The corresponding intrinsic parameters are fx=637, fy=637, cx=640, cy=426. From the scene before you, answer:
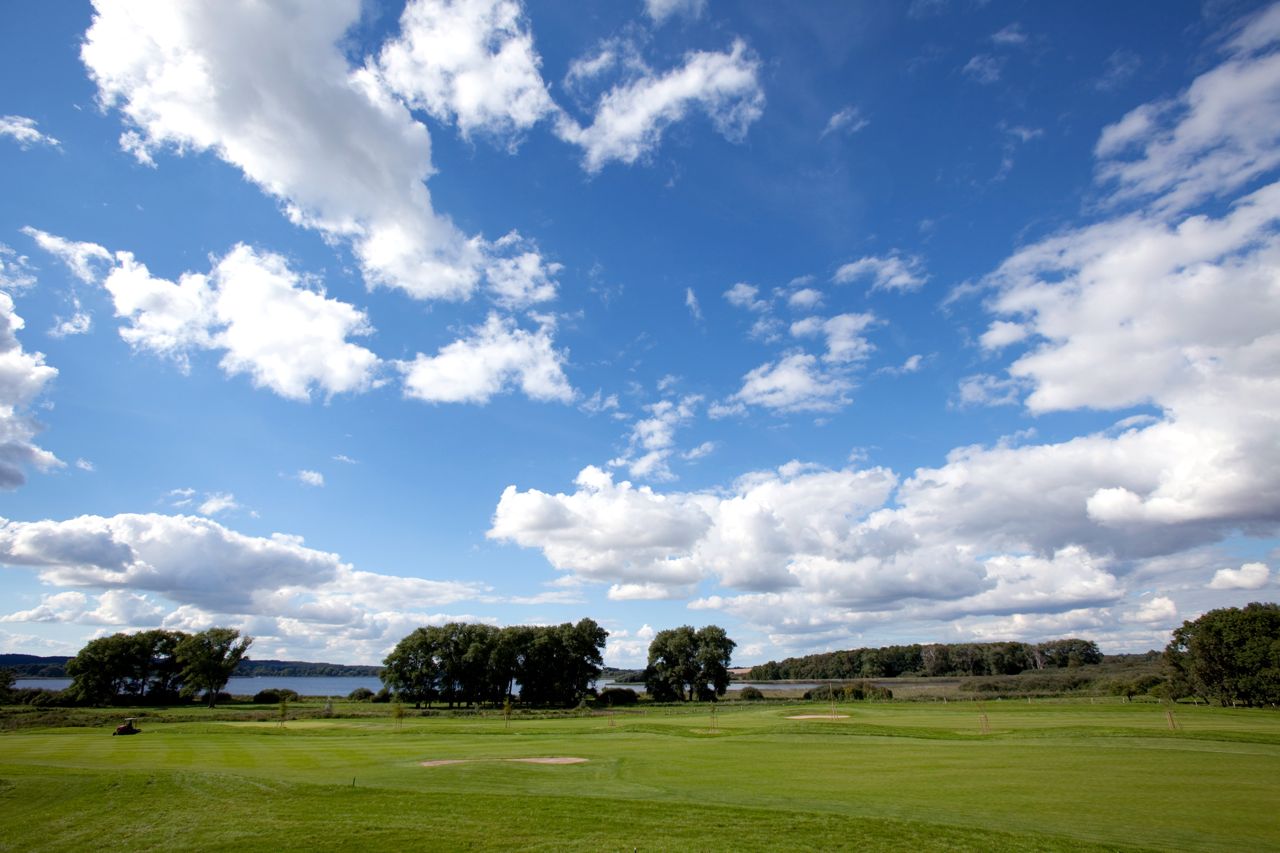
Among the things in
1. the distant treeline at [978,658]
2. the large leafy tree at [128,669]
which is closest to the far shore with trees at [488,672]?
the large leafy tree at [128,669]

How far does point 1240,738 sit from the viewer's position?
3638 cm

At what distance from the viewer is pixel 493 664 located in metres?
102

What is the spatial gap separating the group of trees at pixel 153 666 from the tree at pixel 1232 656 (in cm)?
13275

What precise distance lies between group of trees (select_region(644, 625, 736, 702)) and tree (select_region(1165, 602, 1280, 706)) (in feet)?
203

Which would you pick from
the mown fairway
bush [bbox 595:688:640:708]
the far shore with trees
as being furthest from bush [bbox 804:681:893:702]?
the mown fairway

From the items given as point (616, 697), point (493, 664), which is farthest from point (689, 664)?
point (493, 664)

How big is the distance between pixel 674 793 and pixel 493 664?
86914mm

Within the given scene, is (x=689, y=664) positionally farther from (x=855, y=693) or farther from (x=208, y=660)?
(x=208, y=660)

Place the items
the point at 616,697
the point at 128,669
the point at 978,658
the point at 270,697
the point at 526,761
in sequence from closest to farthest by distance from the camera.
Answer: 1. the point at 526,761
2. the point at 128,669
3. the point at 270,697
4. the point at 616,697
5. the point at 978,658

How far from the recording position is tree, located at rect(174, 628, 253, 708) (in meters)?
101

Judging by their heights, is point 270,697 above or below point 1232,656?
below

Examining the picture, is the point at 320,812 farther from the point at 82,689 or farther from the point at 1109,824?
the point at 82,689

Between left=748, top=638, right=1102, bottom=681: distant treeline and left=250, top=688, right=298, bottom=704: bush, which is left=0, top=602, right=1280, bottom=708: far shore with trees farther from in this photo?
left=748, top=638, right=1102, bottom=681: distant treeline

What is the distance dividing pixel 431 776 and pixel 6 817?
13363mm
